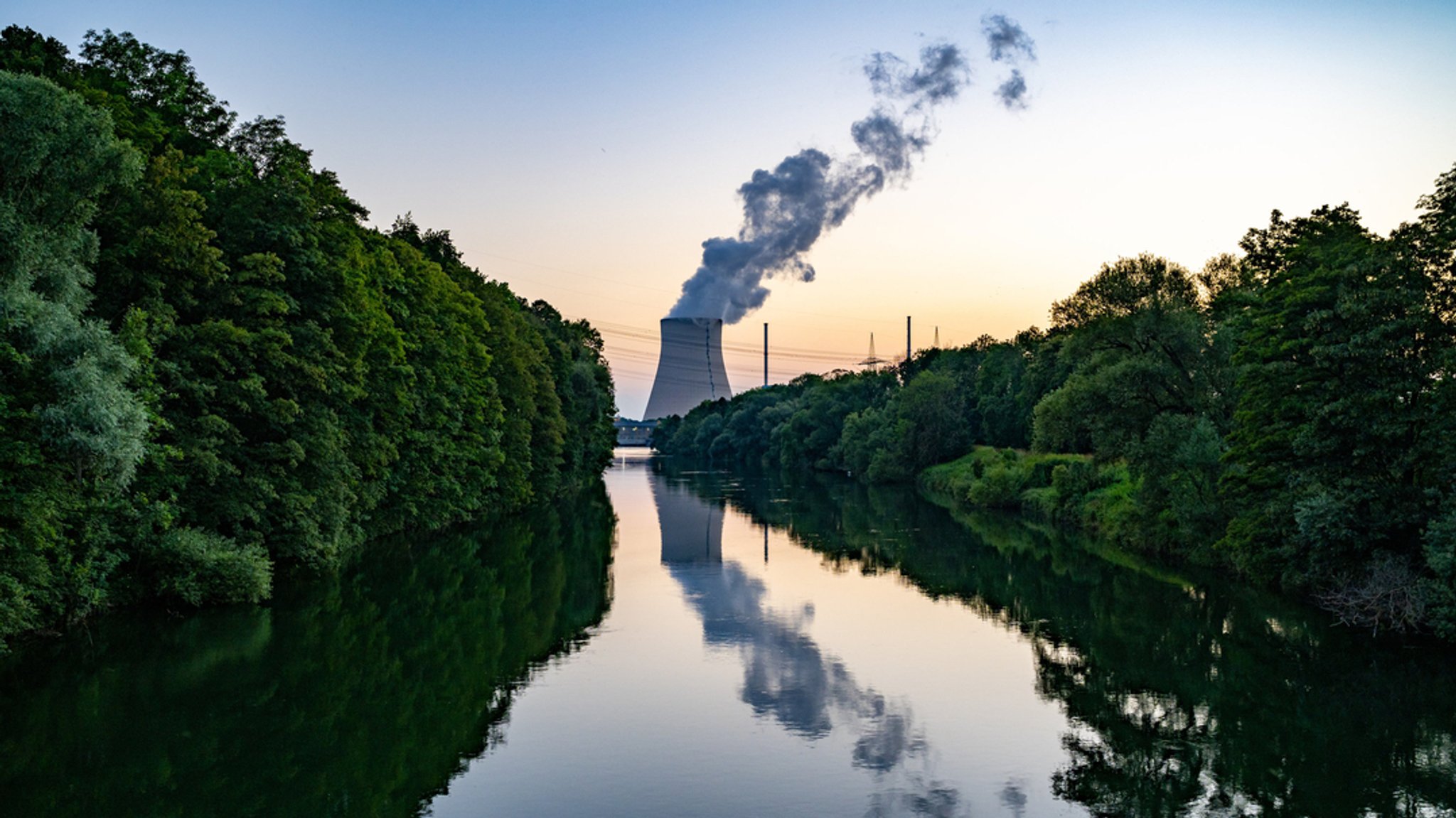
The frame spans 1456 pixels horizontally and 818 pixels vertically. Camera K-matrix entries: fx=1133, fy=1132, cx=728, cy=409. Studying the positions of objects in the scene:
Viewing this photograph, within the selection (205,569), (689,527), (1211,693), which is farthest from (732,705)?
(689,527)

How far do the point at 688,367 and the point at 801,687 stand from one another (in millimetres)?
123027

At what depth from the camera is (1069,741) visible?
17.8 m

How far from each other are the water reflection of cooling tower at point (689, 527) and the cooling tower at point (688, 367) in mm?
54797

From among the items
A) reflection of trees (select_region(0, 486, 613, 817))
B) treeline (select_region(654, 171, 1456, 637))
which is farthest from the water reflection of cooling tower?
treeline (select_region(654, 171, 1456, 637))

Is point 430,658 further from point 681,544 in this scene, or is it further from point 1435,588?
point 681,544

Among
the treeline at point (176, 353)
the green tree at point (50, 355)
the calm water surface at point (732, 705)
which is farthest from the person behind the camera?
the treeline at point (176, 353)

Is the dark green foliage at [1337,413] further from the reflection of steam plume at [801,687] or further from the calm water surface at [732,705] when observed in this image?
the reflection of steam plume at [801,687]

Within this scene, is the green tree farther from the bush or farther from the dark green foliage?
the dark green foliage

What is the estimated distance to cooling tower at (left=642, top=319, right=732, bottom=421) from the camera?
137375 millimetres

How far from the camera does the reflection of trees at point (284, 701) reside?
15250mm

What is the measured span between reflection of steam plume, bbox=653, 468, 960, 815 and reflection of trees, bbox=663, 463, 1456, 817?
7.57 ft

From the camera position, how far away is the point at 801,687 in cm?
2134

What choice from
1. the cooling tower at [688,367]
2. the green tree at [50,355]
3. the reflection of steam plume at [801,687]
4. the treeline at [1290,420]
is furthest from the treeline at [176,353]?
the cooling tower at [688,367]

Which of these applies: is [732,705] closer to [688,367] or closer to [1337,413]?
[1337,413]
